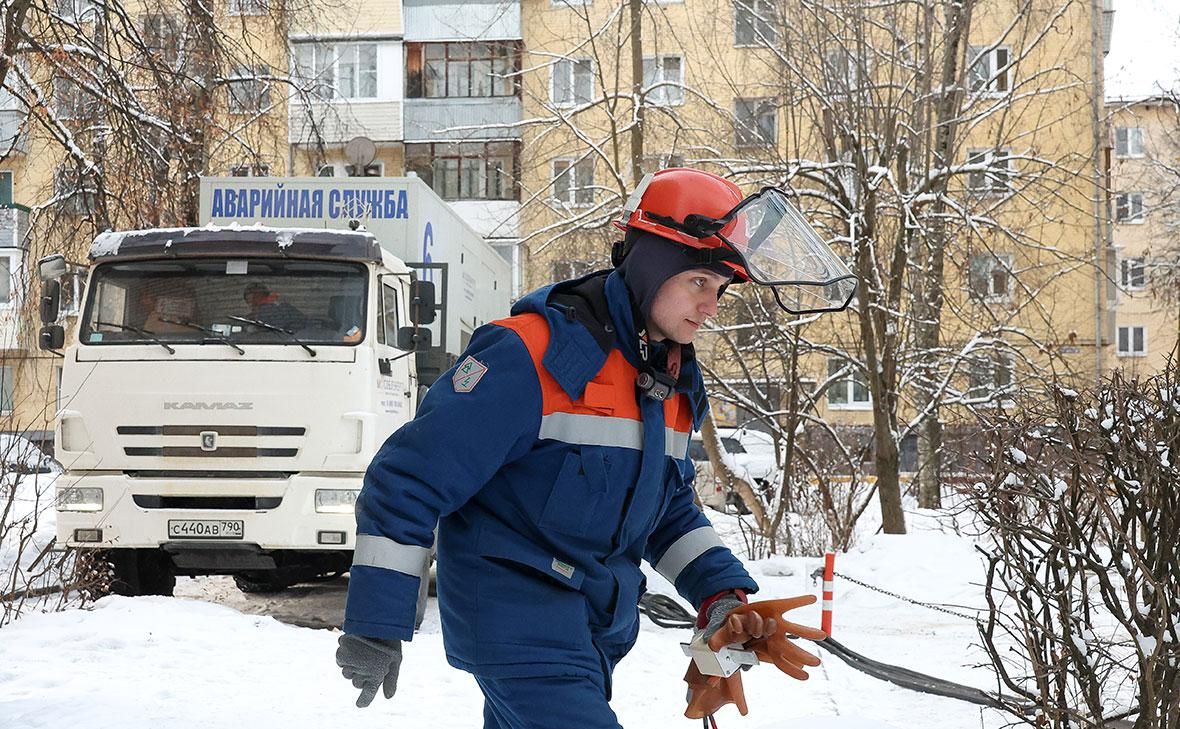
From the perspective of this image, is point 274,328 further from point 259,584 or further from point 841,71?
point 841,71

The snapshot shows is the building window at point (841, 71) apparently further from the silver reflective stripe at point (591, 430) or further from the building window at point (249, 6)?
the silver reflective stripe at point (591, 430)

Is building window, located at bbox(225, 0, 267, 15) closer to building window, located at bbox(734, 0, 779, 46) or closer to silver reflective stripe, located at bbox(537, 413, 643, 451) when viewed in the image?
building window, located at bbox(734, 0, 779, 46)

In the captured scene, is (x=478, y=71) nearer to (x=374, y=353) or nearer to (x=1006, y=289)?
(x=1006, y=289)

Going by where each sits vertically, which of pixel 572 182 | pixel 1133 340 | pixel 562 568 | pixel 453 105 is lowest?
pixel 562 568

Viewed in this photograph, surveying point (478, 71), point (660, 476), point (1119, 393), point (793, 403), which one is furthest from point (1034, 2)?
point (478, 71)

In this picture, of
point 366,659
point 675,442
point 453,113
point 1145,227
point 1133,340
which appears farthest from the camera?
point 1133,340

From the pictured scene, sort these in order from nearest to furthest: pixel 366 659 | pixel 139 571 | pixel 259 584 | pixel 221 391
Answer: pixel 366 659
pixel 221 391
pixel 139 571
pixel 259 584

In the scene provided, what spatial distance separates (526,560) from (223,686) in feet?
15.3

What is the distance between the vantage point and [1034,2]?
1599 centimetres

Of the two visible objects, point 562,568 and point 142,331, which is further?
point 142,331

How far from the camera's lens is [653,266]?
3248 mm

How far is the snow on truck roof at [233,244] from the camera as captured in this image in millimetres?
9469

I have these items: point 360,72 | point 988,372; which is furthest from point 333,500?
point 360,72

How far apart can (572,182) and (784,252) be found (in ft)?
52.6
